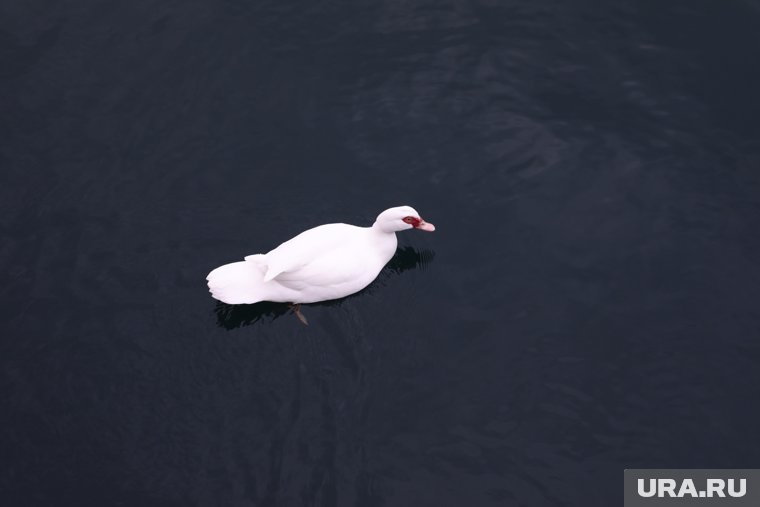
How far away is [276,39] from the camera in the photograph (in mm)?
20484

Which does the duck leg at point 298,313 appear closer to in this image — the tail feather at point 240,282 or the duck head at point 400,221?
the tail feather at point 240,282

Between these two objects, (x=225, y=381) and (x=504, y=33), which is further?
(x=504, y=33)

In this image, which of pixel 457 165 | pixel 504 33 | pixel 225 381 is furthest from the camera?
pixel 504 33

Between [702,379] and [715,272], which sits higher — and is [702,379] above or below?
below

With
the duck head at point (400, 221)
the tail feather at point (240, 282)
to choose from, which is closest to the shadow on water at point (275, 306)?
the tail feather at point (240, 282)

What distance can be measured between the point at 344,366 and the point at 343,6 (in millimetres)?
8507

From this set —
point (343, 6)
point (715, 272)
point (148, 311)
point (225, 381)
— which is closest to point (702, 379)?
point (715, 272)

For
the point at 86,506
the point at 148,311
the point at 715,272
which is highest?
the point at 715,272

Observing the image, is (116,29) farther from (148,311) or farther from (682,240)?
(682,240)

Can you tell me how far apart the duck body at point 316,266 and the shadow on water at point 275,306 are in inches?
10.5

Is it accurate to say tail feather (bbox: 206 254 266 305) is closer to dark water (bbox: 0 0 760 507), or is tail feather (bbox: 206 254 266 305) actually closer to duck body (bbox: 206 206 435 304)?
duck body (bbox: 206 206 435 304)

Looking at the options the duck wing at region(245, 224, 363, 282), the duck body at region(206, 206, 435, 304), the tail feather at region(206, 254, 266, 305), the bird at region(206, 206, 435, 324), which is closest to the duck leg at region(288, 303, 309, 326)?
the bird at region(206, 206, 435, 324)

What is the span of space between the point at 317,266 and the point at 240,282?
1245mm

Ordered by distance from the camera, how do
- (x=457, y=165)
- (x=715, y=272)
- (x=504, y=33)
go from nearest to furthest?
(x=715, y=272)
(x=457, y=165)
(x=504, y=33)
